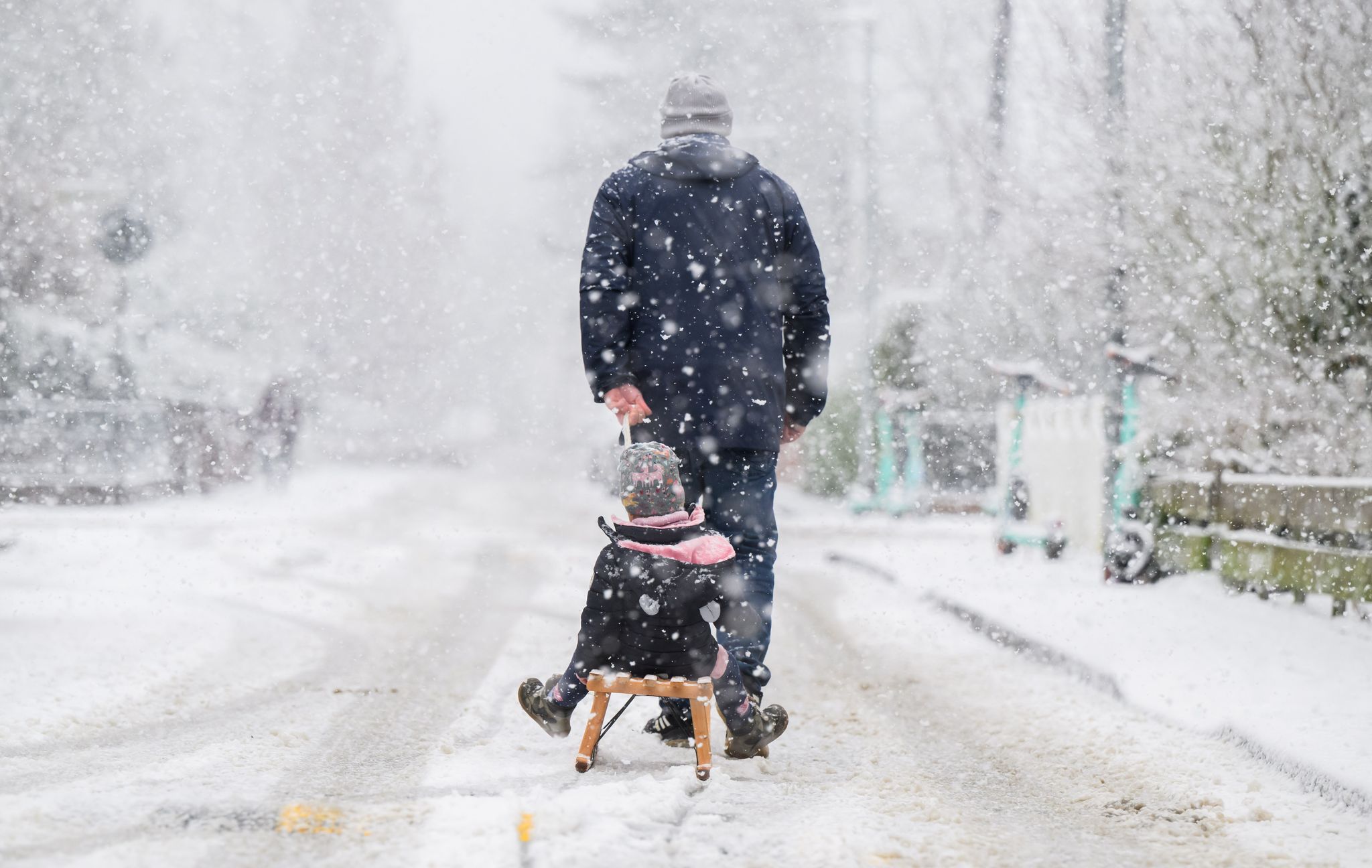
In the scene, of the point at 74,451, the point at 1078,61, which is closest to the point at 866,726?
the point at 1078,61

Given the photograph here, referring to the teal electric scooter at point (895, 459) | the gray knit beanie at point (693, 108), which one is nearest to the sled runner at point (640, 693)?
the gray knit beanie at point (693, 108)

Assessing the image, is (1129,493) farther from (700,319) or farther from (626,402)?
(626,402)

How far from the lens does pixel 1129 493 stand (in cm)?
888

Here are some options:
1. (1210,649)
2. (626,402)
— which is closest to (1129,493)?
(1210,649)

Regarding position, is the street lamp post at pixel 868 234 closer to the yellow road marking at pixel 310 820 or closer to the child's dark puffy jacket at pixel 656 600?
the child's dark puffy jacket at pixel 656 600

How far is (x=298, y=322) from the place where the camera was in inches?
1404

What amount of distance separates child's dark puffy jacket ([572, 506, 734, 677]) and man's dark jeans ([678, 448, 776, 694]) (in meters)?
0.39

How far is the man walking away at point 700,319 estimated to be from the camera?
12.5 feet

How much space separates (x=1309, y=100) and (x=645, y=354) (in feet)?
17.2

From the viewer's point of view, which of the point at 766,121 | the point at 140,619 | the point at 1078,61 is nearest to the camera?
the point at 140,619

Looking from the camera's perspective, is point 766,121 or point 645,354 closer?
point 645,354

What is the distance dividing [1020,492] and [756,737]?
796cm

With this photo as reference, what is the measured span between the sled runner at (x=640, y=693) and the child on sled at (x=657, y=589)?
0.06 meters

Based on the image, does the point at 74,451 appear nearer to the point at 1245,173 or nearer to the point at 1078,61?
the point at 1078,61
